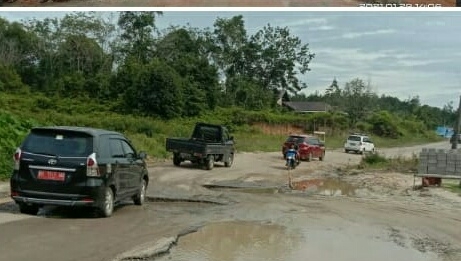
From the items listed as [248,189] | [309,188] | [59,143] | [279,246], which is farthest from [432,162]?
[59,143]

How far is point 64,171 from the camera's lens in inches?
411

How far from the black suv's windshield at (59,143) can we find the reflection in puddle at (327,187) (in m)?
9.33

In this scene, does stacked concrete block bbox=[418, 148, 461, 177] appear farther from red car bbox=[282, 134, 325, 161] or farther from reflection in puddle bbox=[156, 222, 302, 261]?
red car bbox=[282, 134, 325, 161]

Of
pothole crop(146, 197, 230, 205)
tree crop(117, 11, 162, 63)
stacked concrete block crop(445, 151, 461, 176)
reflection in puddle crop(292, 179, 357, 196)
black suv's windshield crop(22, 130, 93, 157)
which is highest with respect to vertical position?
tree crop(117, 11, 162, 63)

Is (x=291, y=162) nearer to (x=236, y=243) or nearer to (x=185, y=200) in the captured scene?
(x=185, y=200)

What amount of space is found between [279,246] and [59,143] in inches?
160

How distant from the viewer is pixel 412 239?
10719 mm

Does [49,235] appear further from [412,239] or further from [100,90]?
[100,90]

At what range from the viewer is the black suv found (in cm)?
1046

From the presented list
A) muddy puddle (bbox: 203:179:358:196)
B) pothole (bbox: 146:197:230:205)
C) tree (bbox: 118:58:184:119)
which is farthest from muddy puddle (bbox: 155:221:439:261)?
tree (bbox: 118:58:184:119)

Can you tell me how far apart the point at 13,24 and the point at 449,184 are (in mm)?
53336

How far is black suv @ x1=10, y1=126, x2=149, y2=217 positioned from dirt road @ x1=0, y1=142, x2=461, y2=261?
0.37 metres

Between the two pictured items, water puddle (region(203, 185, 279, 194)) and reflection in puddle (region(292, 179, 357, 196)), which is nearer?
water puddle (region(203, 185, 279, 194))

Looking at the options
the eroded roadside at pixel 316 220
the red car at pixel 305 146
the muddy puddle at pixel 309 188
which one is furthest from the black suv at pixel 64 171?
the red car at pixel 305 146
